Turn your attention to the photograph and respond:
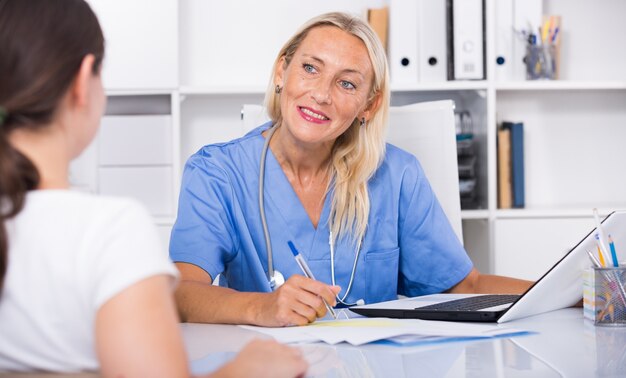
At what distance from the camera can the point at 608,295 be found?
1.26m

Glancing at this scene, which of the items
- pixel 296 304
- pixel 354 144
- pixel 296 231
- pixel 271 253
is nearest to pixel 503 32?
pixel 354 144

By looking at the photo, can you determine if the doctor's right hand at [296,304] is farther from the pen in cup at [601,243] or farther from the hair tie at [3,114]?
the hair tie at [3,114]

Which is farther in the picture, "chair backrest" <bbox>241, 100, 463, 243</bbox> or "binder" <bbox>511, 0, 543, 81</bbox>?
"binder" <bbox>511, 0, 543, 81</bbox>

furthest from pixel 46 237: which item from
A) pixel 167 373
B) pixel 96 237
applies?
pixel 167 373

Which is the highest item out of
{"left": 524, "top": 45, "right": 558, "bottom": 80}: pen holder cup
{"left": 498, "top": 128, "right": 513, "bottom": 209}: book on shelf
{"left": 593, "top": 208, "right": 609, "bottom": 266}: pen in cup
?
{"left": 524, "top": 45, "right": 558, "bottom": 80}: pen holder cup

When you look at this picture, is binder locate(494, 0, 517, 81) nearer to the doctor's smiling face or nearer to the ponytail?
the doctor's smiling face

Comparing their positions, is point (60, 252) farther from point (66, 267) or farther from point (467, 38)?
point (467, 38)

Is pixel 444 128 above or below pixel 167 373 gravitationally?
above

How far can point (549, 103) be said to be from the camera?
118 inches

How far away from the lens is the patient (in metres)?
0.72

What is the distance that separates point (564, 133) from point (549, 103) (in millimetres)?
118

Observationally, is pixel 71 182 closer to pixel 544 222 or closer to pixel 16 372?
pixel 16 372

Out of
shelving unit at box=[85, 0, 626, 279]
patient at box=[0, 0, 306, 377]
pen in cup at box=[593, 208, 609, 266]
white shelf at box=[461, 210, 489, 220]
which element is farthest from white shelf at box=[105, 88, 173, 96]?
patient at box=[0, 0, 306, 377]

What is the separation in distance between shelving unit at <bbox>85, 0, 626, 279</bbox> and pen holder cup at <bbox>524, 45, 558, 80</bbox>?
0.17 feet
